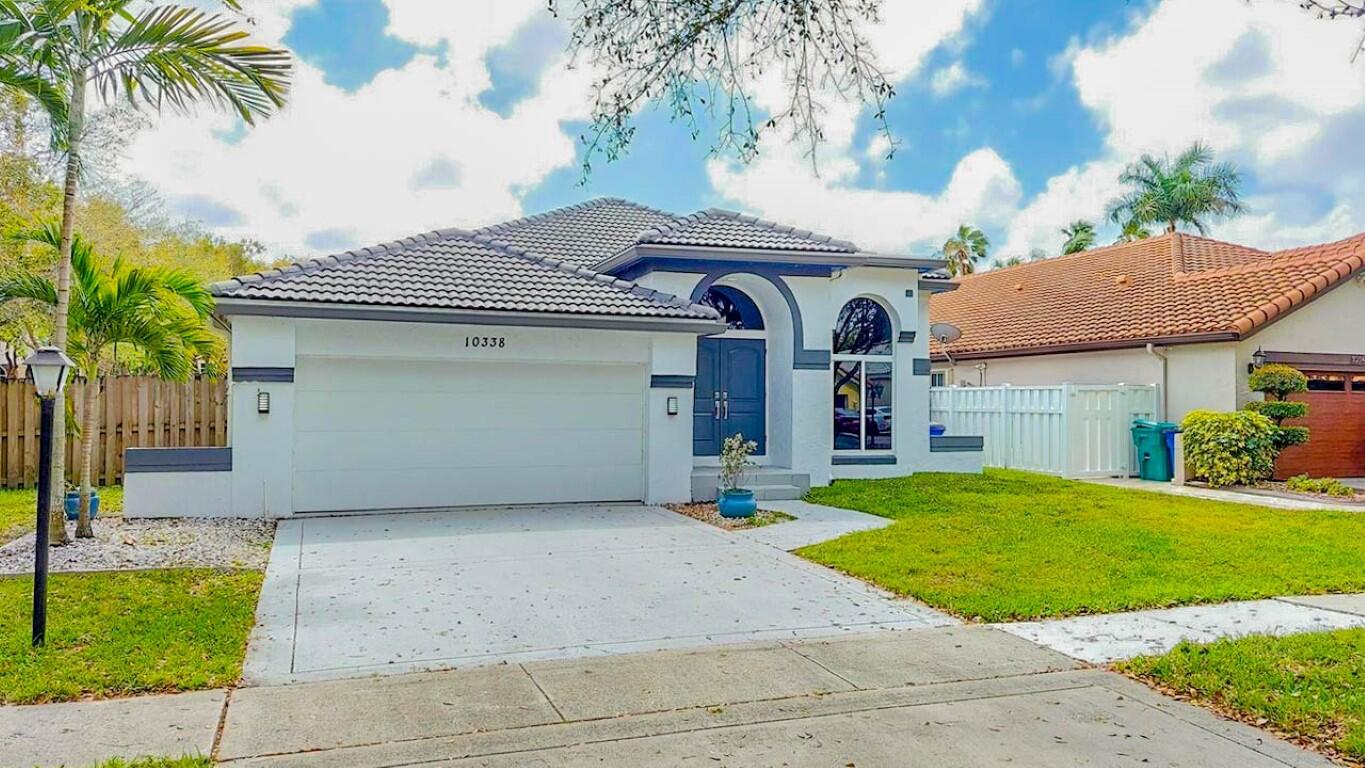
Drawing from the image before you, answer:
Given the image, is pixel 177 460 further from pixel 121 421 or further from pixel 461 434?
pixel 121 421

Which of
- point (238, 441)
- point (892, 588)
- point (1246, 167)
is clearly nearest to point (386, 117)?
point (238, 441)

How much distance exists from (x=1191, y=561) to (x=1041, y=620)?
315 cm

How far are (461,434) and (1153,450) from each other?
12.6 metres

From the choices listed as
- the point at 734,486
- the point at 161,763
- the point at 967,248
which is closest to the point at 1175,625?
the point at 734,486

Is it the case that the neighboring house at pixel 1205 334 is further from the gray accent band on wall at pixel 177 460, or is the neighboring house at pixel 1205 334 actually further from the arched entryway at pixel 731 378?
the gray accent band on wall at pixel 177 460

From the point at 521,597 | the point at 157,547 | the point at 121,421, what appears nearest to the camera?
the point at 521,597

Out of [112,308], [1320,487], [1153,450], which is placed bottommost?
[1320,487]

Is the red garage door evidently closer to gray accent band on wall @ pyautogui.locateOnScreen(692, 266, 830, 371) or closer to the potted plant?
gray accent band on wall @ pyautogui.locateOnScreen(692, 266, 830, 371)

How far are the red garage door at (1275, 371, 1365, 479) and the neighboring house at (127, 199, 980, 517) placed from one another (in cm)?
685

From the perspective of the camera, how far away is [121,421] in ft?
48.9

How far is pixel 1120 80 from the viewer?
7301mm

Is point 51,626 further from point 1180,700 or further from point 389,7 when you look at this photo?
point 1180,700

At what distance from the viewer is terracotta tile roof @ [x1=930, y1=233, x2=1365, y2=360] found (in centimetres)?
1708

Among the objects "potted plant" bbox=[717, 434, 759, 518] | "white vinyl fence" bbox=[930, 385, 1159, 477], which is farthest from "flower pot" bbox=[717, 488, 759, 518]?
"white vinyl fence" bbox=[930, 385, 1159, 477]
